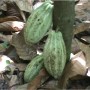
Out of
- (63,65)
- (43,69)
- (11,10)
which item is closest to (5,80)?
(43,69)

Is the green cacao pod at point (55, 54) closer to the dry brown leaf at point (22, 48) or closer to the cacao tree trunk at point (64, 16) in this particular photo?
the cacao tree trunk at point (64, 16)

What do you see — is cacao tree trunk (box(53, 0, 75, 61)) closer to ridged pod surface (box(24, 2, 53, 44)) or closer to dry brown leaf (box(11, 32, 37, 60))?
ridged pod surface (box(24, 2, 53, 44))

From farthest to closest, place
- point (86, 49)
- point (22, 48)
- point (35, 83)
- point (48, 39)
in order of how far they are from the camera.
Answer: point (22, 48)
point (86, 49)
point (35, 83)
point (48, 39)

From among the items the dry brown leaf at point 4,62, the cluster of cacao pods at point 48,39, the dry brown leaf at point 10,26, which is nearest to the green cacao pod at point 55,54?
the cluster of cacao pods at point 48,39

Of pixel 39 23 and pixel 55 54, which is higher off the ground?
pixel 39 23

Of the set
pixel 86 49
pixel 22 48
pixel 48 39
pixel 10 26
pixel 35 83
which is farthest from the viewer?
pixel 10 26

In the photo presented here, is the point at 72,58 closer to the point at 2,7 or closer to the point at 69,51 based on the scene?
the point at 69,51

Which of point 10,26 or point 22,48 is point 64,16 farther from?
point 10,26

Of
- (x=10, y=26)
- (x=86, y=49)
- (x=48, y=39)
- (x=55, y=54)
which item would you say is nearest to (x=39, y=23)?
(x=48, y=39)
